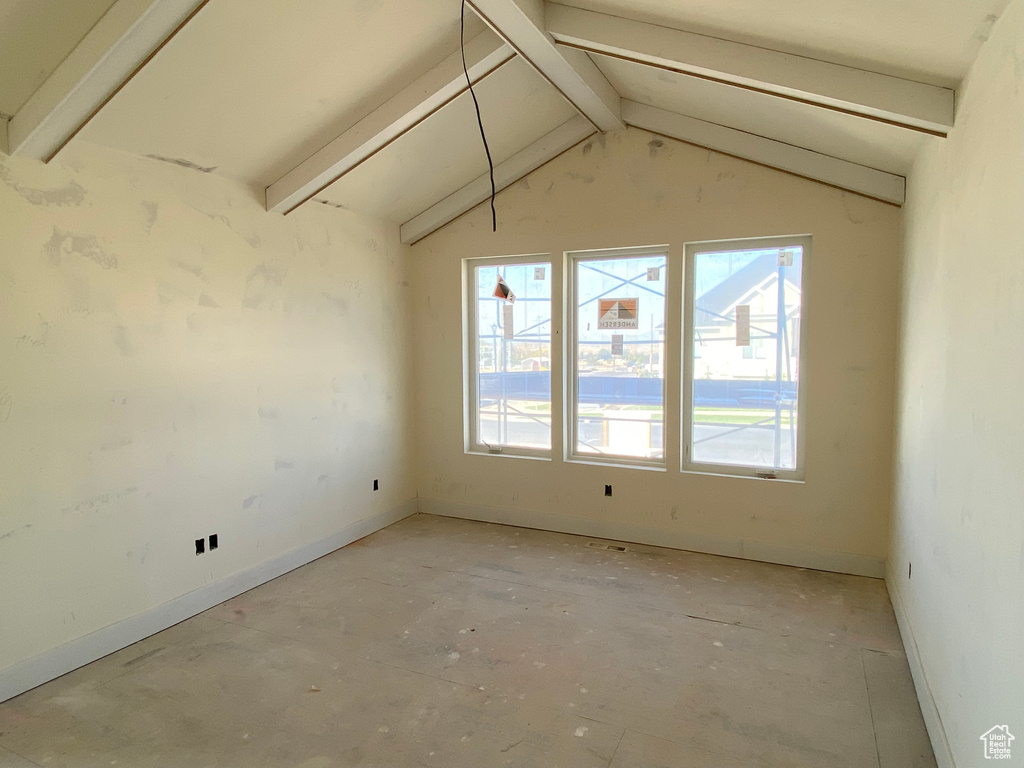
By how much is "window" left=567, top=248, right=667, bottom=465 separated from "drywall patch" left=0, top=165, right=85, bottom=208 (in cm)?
298

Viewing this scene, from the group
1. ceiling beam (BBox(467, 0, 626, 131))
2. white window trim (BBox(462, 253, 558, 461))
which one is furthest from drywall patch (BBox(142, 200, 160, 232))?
white window trim (BBox(462, 253, 558, 461))

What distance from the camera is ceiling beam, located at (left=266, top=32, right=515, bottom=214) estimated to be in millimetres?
2994

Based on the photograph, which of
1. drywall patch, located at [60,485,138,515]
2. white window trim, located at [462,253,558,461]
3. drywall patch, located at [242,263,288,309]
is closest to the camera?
drywall patch, located at [60,485,138,515]

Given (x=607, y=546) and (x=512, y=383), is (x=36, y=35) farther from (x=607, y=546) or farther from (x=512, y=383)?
(x=607, y=546)

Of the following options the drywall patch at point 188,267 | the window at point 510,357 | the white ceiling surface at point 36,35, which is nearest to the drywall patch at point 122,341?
the drywall patch at point 188,267

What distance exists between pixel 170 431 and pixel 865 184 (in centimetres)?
407

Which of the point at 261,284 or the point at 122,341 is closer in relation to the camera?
the point at 122,341

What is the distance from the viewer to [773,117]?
10.5 ft

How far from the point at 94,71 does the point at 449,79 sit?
155cm

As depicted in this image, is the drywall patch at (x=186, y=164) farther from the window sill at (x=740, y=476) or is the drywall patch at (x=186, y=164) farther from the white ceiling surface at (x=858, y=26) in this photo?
the window sill at (x=740, y=476)

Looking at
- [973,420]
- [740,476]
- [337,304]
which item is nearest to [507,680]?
[973,420]

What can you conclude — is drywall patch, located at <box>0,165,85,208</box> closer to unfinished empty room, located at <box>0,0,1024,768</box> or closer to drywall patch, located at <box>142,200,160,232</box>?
unfinished empty room, located at <box>0,0,1024,768</box>

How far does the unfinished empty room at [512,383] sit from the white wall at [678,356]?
21 mm

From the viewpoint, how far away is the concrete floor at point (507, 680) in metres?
2.15
